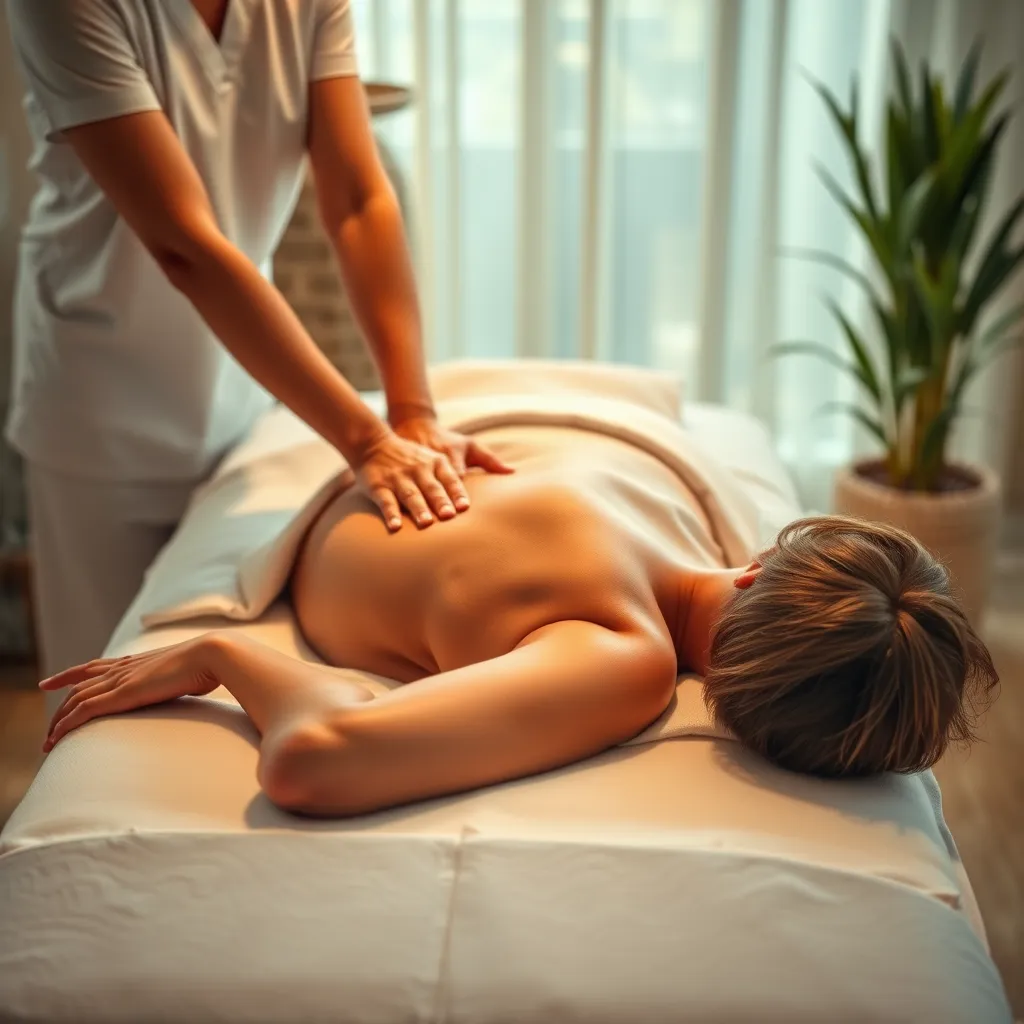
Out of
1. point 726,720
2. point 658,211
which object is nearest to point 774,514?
point 726,720

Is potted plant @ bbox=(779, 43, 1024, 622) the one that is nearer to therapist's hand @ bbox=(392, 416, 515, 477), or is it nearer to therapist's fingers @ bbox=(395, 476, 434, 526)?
therapist's hand @ bbox=(392, 416, 515, 477)

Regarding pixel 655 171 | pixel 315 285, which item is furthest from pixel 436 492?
pixel 655 171

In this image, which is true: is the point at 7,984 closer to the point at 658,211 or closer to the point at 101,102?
the point at 101,102

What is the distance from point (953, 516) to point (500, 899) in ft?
6.31

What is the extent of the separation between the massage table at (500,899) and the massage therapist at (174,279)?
44 centimetres

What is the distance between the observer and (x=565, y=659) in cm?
122

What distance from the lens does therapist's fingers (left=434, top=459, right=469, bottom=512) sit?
1511 mm

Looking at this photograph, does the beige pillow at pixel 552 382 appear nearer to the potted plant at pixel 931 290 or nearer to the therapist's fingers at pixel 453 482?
the therapist's fingers at pixel 453 482

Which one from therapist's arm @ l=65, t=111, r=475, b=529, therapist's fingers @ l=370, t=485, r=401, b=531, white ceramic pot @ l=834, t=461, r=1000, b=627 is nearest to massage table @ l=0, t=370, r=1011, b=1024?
therapist's fingers @ l=370, t=485, r=401, b=531

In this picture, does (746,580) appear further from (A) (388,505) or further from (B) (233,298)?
(B) (233,298)

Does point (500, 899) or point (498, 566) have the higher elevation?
point (498, 566)

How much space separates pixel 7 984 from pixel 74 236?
112 centimetres

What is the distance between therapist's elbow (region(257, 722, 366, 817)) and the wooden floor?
3.74 ft

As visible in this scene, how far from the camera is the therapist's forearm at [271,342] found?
1.61 metres
